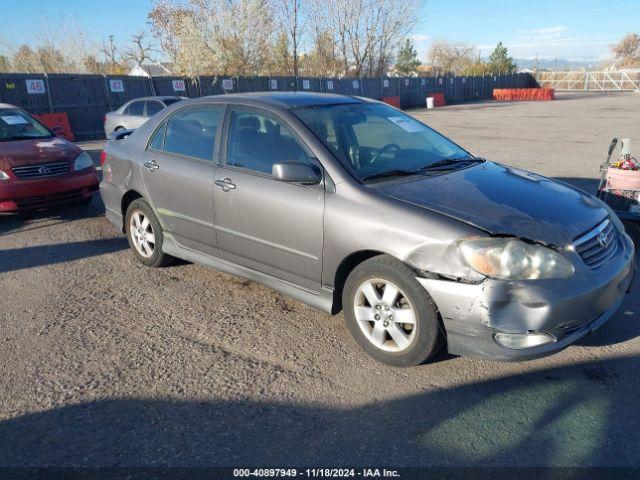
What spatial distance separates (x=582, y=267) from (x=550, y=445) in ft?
3.43

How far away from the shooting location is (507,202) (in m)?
A: 3.26

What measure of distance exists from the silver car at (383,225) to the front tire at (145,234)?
41 millimetres

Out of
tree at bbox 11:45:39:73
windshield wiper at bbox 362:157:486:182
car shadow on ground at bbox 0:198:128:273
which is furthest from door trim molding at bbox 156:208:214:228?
tree at bbox 11:45:39:73

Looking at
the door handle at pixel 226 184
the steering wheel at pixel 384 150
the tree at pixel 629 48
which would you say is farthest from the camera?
the tree at pixel 629 48

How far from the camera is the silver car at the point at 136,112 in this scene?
13.3 meters

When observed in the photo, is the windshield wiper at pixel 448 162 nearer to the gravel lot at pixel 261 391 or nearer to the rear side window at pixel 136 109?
the gravel lot at pixel 261 391

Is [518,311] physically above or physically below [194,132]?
below

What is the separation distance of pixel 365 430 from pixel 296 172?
5.58ft

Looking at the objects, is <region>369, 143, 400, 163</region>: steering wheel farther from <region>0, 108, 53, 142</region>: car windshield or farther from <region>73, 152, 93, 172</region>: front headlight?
<region>0, 108, 53, 142</region>: car windshield

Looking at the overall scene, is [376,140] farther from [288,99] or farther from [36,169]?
[36,169]

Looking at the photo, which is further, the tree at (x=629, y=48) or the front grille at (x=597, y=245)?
the tree at (x=629, y=48)

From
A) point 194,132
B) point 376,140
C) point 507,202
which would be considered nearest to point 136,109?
point 194,132

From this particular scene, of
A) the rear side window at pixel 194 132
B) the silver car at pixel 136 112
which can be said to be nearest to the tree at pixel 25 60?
the silver car at pixel 136 112

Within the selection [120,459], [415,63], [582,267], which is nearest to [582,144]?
[582,267]
